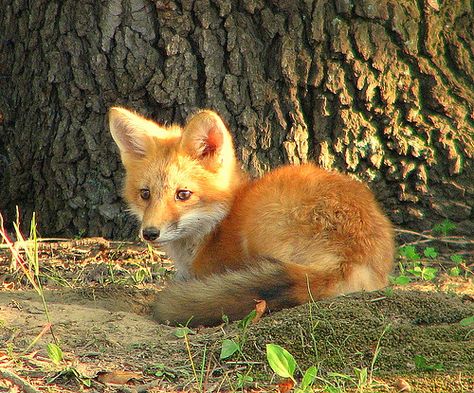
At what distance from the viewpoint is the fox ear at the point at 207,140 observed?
4.75m

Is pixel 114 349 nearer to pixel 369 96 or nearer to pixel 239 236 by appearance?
pixel 239 236

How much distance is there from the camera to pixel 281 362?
3.12 m

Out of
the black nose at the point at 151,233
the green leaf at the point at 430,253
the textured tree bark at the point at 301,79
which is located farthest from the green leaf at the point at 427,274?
the black nose at the point at 151,233

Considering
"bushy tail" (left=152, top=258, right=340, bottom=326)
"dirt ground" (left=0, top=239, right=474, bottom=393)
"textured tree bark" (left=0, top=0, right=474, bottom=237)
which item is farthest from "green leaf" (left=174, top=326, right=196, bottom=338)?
"textured tree bark" (left=0, top=0, right=474, bottom=237)

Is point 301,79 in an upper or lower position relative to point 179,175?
upper

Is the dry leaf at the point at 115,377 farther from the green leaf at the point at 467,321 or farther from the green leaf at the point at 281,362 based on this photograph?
the green leaf at the point at 467,321

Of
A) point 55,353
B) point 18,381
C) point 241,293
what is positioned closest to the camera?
point 18,381

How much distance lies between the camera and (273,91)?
5.54m

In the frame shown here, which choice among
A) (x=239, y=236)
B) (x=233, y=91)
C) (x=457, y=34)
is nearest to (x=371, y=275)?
(x=239, y=236)

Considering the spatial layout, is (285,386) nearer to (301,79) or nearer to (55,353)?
(55,353)

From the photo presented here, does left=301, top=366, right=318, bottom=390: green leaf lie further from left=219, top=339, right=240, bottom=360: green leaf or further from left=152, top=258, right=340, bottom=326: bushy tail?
left=152, top=258, right=340, bottom=326: bushy tail

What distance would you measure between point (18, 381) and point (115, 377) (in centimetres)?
43

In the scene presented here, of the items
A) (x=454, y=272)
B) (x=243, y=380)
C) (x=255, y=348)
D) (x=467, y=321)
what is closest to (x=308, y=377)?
(x=243, y=380)

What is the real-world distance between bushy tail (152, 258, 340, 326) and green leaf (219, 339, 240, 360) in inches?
19.5
